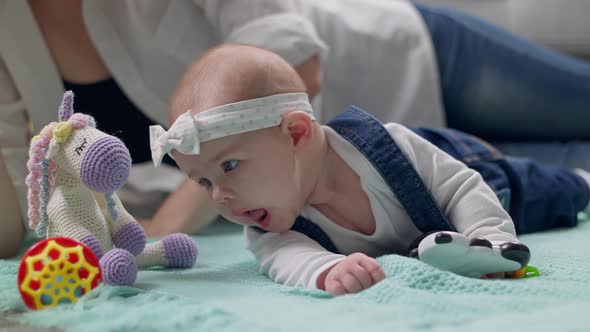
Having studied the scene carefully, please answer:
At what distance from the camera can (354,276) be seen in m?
0.86

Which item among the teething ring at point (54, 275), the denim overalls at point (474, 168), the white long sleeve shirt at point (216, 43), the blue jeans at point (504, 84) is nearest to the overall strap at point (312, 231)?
the denim overalls at point (474, 168)

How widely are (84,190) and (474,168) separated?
620mm

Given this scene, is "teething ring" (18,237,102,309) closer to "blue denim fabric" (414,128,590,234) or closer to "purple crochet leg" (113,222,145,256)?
"purple crochet leg" (113,222,145,256)

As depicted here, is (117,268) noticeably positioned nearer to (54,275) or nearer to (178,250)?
(54,275)

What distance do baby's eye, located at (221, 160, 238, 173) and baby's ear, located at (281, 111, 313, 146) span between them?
81 millimetres

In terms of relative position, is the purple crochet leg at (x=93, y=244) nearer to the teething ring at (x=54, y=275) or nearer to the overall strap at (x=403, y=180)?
the teething ring at (x=54, y=275)

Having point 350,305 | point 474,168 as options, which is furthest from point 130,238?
point 474,168

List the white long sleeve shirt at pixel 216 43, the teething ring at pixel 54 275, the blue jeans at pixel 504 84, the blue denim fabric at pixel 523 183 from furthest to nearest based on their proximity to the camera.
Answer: the blue jeans at pixel 504 84
the white long sleeve shirt at pixel 216 43
the blue denim fabric at pixel 523 183
the teething ring at pixel 54 275

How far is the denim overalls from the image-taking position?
41.1 inches

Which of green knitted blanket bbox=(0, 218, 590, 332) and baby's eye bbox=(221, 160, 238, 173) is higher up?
baby's eye bbox=(221, 160, 238, 173)

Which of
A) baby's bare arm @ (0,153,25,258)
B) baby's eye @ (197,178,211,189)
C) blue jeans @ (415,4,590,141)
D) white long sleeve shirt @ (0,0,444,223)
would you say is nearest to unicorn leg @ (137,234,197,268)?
baby's eye @ (197,178,211,189)

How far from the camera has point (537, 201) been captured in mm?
1304

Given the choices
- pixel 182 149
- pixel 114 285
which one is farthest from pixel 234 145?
pixel 114 285

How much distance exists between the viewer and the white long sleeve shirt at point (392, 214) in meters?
1.00
